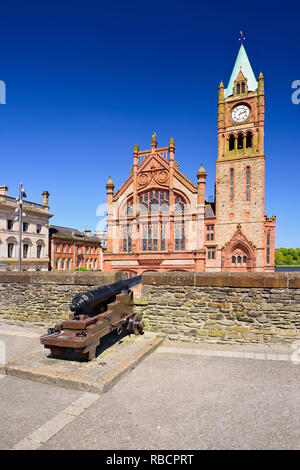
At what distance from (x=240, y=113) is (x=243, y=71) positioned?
5.95 m

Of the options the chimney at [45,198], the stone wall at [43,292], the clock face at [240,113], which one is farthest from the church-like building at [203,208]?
the stone wall at [43,292]

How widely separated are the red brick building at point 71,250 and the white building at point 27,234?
1.77 meters

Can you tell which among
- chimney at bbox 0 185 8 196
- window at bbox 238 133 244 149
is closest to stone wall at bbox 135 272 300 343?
window at bbox 238 133 244 149

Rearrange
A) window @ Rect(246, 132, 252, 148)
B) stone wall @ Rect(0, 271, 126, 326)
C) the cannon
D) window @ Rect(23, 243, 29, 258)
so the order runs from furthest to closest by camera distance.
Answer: window @ Rect(23, 243, 29, 258)
window @ Rect(246, 132, 252, 148)
stone wall @ Rect(0, 271, 126, 326)
the cannon

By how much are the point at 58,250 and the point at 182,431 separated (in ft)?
141

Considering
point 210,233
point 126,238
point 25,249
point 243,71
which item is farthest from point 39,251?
point 243,71

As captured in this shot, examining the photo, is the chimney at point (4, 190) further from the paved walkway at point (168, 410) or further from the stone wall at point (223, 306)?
the paved walkway at point (168, 410)

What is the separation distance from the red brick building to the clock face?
30414 millimetres

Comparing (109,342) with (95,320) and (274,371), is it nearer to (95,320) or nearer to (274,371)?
(95,320)

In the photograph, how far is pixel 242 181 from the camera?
3102 cm

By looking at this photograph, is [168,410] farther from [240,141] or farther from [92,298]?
[240,141]

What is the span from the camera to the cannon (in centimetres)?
484

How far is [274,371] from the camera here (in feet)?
15.8

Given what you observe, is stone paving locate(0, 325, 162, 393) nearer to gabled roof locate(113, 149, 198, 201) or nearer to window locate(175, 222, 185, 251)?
window locate(175, 222, 185, 251)
